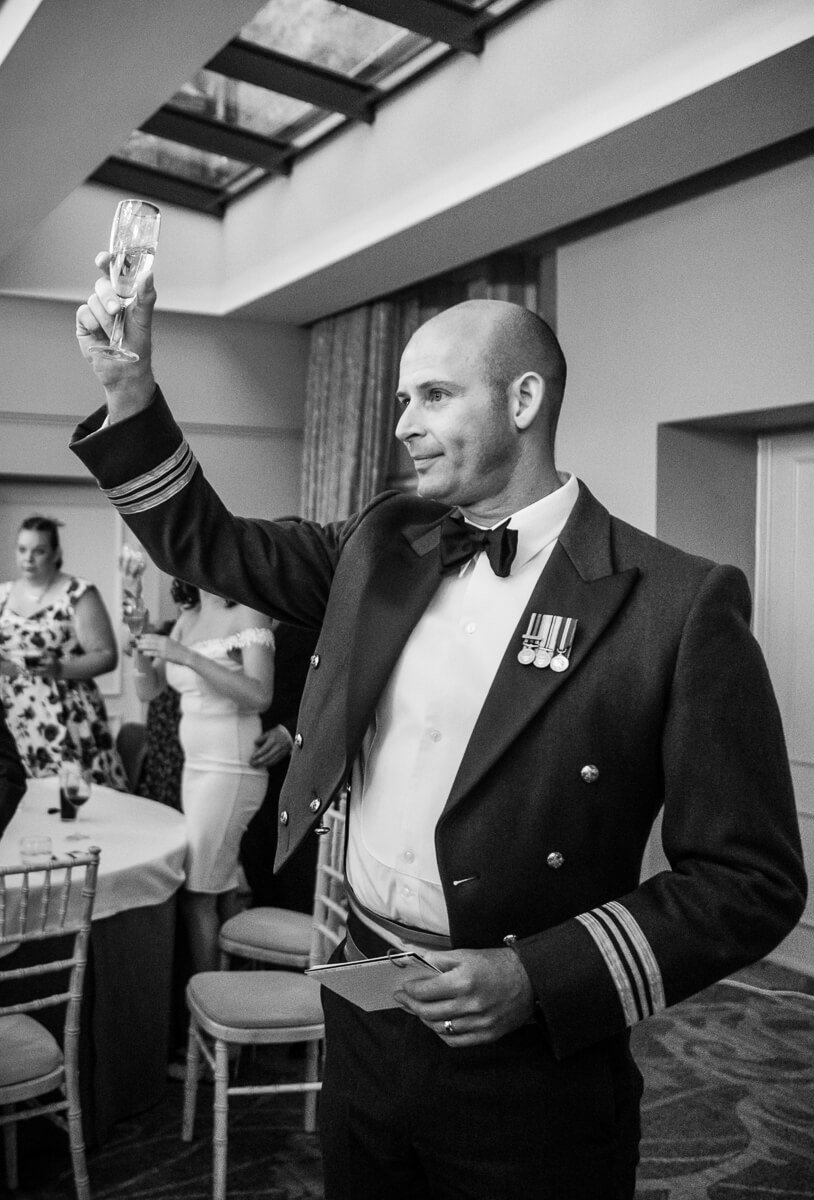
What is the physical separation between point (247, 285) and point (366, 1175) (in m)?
5.70

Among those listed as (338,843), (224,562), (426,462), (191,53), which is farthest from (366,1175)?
(191,53)

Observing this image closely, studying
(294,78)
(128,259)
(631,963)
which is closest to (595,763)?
(631,963)

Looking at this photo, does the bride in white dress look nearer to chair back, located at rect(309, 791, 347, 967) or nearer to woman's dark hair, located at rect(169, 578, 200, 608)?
woman's dark hair, located at rect(169, 578, 200, 608)

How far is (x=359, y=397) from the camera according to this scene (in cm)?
640

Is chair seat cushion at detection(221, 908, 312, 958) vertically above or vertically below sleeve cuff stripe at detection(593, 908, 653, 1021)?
below

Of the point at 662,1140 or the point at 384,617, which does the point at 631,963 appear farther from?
the point at 662,1140

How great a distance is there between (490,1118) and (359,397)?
17.6 ft

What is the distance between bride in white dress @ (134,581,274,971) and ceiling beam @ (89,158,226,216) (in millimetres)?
3435

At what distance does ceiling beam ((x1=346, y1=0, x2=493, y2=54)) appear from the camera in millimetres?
4176

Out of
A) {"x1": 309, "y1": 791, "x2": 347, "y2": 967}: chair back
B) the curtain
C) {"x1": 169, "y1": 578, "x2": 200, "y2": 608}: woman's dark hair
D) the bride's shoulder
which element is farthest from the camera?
the curtain

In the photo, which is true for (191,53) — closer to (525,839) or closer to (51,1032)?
(51,1032)

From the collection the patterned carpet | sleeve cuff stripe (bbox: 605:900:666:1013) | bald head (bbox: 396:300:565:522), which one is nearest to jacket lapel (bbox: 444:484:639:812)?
bald head (bbox: 396:300:565:522)

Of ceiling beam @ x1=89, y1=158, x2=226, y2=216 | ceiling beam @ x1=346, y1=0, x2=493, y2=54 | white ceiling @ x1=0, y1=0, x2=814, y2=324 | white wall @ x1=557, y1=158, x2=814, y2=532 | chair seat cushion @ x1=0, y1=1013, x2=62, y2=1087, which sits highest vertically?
ceiling beam @ x1=89, y1=158, x2=226, y2=216

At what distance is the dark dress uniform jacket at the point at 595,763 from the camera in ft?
4.07
